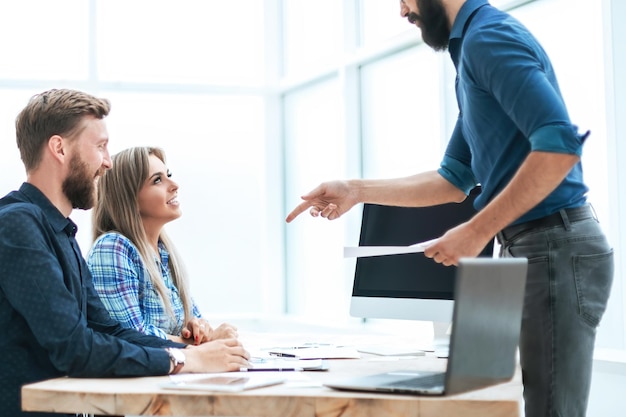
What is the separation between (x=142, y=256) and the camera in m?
2.81

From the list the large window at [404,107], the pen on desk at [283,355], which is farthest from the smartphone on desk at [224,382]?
the large window at [404,107]

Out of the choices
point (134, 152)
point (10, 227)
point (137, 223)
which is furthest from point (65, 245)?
point (134, 152)

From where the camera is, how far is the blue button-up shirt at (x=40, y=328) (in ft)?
5.62

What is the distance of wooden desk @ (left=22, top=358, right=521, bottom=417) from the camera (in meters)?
1.37

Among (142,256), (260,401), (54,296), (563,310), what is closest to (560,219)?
(563,310)

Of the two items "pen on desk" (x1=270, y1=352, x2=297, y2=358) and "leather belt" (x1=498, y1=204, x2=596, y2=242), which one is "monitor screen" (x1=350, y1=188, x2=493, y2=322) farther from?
"leather belt" (x1=498, y1=204, x2=596, y2=242)

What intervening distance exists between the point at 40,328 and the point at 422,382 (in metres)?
0.80

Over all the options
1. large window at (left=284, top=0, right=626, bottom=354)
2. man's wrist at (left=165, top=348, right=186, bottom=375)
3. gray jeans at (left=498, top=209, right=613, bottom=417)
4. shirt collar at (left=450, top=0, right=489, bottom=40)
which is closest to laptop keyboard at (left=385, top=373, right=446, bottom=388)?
gray jeans at (left=498, top=209, right=613, bottom=417)

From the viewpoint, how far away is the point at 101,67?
530 centimetres

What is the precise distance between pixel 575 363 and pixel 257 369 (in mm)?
667

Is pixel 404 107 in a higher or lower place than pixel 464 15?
higher

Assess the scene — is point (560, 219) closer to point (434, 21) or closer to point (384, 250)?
point (384, 250)

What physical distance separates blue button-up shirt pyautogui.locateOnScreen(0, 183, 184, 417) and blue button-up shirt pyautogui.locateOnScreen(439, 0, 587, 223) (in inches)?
32.3

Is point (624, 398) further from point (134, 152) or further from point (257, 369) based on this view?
point (134, 152)
